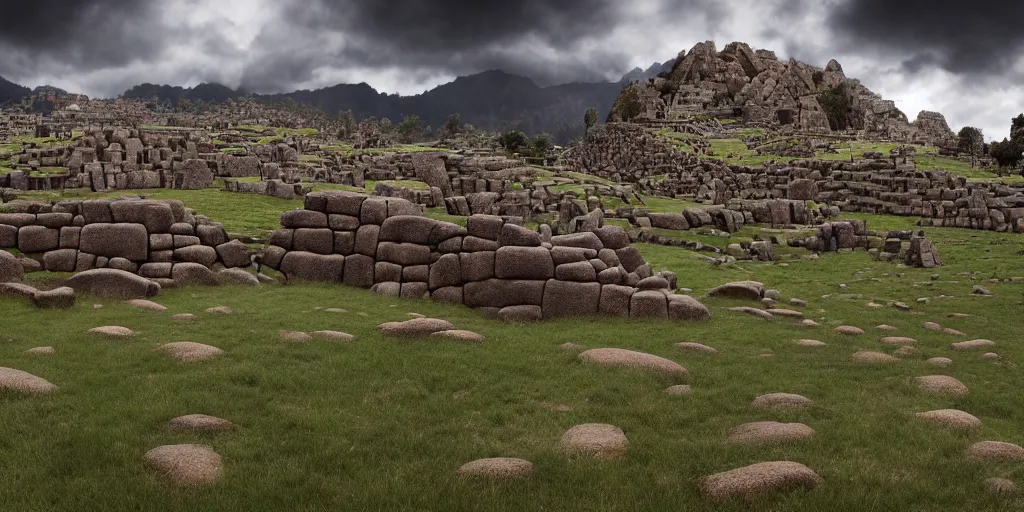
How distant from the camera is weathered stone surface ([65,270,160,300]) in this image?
82.6 feet

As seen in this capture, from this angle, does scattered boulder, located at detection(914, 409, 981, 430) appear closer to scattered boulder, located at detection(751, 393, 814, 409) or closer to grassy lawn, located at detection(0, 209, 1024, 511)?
grassy lawn, located at detection(0, 209, 1024, 511)

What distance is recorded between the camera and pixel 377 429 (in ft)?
42.1

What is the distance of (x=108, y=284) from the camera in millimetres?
25266

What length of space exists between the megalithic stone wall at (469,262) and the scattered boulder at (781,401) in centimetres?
1088

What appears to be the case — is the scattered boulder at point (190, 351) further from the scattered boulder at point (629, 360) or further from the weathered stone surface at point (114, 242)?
the weathered stone surface at point (114, 242)

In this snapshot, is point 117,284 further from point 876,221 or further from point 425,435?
point 876,221

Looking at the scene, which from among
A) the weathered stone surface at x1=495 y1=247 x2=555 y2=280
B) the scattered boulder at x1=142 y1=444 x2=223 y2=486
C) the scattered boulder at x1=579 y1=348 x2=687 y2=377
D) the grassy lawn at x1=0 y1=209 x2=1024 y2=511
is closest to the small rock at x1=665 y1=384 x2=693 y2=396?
the grassy lawn at x1=0 y1=209 x2=1024 y2=511

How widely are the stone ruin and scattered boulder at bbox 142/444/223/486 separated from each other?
60065mm

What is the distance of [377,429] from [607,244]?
74.7 feet

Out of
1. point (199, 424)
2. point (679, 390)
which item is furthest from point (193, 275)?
point (679, 390)

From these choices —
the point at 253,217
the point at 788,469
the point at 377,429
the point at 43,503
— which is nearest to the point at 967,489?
the point at 788,469

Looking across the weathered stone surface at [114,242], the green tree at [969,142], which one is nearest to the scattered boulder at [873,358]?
the weathered stone surface at [114,242]

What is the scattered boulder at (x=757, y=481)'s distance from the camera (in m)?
9.77

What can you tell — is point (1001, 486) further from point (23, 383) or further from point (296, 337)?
point (23, 383)
